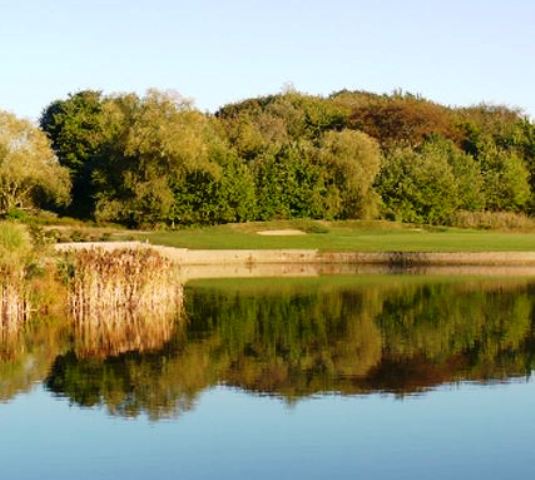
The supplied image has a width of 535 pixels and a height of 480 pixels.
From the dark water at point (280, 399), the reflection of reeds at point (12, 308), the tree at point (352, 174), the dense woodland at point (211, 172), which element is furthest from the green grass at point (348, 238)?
the reflection of reeds at point (12, 308)

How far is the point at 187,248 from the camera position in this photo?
5303 centimetres

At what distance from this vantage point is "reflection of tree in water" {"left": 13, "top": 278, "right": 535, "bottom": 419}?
64.5 ft

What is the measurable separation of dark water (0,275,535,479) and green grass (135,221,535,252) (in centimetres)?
2316

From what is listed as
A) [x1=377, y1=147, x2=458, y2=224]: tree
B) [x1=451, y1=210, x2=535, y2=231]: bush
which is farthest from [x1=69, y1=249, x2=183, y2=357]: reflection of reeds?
[x1=377, y1=147, x2=458, y2=224]: tree

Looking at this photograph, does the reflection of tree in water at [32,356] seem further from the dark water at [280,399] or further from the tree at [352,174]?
the tree at [352,174]

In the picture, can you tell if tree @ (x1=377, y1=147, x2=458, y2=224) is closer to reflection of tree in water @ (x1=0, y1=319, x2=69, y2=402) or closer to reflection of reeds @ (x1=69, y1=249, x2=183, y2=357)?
reflection of reeds @ (x1=69, y1=249, x2=183, y2=357)

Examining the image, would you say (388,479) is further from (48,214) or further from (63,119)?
(63,119)

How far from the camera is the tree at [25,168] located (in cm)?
6669

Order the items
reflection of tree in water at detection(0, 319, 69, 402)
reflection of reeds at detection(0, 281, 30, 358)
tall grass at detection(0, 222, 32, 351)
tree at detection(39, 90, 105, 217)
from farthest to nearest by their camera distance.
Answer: tree at detection(39, 90, 105, 217) < tall grass at detection(0, 222, 32, 351) < reflection of reeds at detection(0, 281, 30, 358) < reflection of tree in water at detection(0, 319, 69, 402)

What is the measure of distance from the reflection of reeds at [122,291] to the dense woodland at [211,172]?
29.4 metres

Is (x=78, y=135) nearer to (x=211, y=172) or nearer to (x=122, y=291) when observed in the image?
(x=211, y=172)

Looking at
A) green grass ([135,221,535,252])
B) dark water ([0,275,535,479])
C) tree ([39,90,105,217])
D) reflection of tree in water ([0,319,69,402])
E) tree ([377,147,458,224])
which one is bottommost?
dark water ([0,275,535,479])

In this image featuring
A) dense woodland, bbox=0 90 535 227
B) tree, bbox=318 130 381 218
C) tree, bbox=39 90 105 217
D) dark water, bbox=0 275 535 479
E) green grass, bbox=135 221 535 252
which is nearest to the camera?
dark water, bbox=0 275 535 479

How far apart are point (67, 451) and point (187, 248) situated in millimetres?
38181
